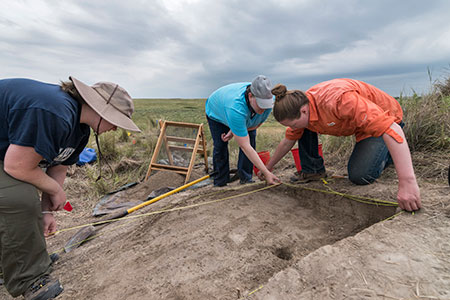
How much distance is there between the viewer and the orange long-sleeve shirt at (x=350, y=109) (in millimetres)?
1896

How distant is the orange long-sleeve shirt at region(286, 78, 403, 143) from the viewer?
6.22 ft

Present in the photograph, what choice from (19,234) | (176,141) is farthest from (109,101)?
(176,141)

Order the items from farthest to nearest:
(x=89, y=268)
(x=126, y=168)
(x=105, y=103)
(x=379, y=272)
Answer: (x=126, y=168)
(x=89, y=268)
(x=105, y=103)
(x=379, y=272)

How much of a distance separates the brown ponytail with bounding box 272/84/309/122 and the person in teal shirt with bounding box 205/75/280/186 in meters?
0.21

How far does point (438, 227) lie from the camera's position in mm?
1617

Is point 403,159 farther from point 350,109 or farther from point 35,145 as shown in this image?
point 35,145

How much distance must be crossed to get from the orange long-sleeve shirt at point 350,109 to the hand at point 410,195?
29 cm

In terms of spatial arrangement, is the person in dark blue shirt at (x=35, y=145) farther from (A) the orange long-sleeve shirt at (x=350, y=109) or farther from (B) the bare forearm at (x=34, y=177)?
(A) the orange long-sleeve shirt at (x=350, y=109)

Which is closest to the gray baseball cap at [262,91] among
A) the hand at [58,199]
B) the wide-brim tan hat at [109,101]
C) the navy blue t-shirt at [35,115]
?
the wide-brim tan hat at [109,101]

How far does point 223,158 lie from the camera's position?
3.48m

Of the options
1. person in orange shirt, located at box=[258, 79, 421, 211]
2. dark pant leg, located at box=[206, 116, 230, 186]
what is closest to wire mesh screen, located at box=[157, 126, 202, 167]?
dark pant leg, located at box=[206, 116, 230, 186]

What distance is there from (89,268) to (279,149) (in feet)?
6.68

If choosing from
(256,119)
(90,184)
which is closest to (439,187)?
(256,119)

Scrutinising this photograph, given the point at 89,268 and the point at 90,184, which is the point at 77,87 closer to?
the point at 89,268
